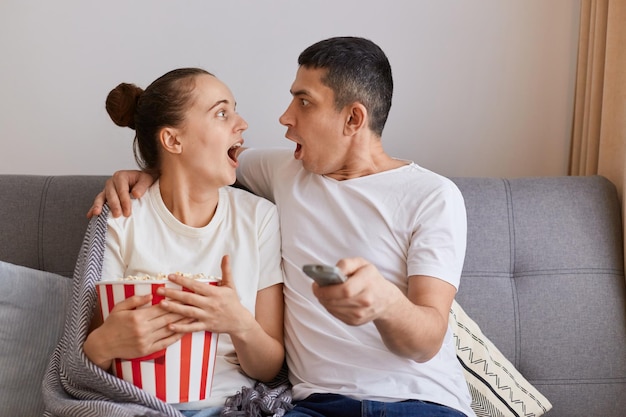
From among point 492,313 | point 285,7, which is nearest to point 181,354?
point 492,313

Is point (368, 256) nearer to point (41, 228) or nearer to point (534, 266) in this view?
point (534, 266)

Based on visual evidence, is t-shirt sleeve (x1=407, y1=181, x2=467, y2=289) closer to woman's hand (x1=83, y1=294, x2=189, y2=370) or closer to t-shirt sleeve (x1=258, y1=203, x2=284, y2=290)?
t-shirt sleeve (x1=258, y1=203, x2=284, y2=290)

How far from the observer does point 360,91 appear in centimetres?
169

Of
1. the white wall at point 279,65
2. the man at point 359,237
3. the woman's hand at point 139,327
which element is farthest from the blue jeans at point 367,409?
A: the white wall at point 279,65

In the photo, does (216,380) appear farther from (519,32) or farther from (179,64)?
(519,32)

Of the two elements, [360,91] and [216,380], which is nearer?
[216,380]

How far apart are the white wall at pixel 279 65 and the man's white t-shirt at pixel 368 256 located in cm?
63

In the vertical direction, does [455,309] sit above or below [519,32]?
below

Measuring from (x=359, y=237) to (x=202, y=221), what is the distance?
350mm

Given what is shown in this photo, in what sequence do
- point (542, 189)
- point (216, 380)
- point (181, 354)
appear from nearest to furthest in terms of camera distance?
point (181, 354)
point (216, 380)
point (542, 189)

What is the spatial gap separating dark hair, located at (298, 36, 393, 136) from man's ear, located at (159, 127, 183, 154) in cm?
33

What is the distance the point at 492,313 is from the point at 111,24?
4.46ft

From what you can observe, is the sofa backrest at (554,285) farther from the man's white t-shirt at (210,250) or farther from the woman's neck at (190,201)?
the woman's neck at (190,201)

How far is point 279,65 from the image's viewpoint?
2.24 metres
